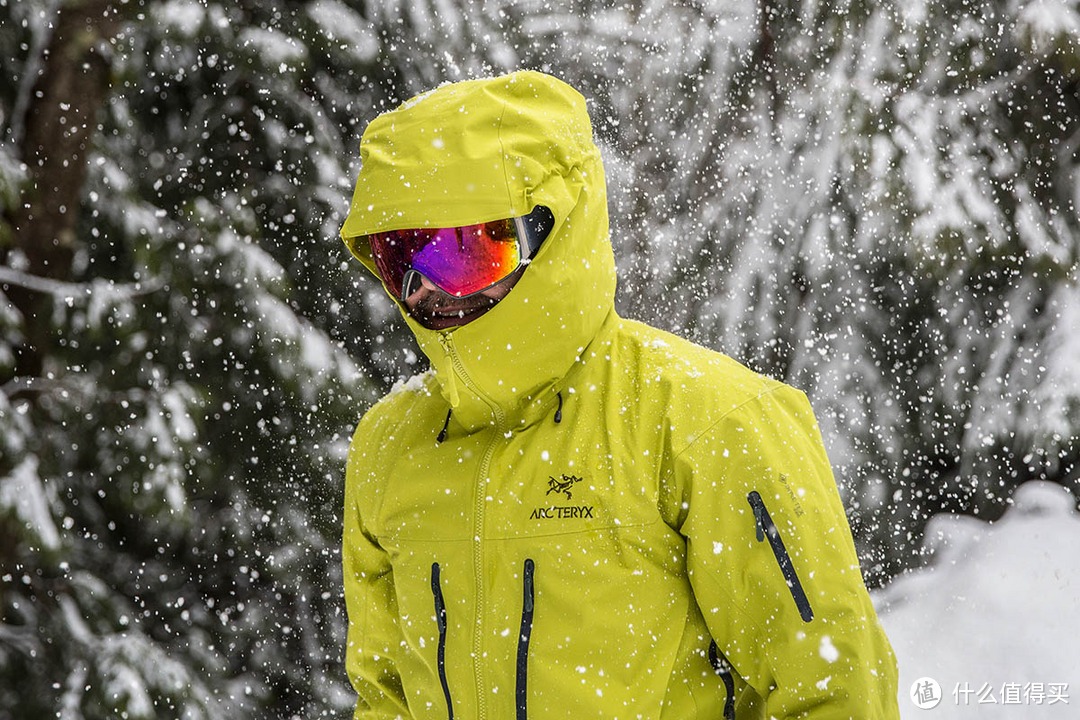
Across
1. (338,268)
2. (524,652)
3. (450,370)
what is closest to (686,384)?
(450,370)

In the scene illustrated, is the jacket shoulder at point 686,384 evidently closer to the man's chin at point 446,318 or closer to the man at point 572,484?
the man at point 572,484

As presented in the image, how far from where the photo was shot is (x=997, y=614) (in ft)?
16.7

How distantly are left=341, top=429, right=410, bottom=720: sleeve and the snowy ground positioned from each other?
3.50 meters

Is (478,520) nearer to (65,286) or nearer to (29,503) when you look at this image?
(29,503)

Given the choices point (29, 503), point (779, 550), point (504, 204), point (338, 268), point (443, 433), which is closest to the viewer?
point (779, 550)

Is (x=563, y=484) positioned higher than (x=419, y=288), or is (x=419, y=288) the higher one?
(x=419, y=288)

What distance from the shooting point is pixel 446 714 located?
1.56 meters

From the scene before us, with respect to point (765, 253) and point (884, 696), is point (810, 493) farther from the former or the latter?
point (765, 253)

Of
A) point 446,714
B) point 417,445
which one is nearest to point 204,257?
point 417,445

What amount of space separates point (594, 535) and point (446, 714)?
479mm

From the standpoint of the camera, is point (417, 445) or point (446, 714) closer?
point (446, 714)

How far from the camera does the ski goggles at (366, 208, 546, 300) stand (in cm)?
150

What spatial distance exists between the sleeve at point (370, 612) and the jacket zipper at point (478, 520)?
1.29 ft

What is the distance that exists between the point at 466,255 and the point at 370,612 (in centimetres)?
85
